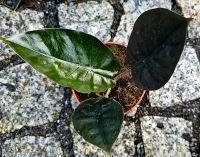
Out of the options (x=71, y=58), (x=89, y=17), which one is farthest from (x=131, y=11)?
(x=71, y=58)

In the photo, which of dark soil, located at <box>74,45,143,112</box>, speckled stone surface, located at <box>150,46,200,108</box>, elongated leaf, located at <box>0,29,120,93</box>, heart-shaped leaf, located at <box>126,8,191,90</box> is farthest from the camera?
speckled stone surface, located at <box>150,46,200,108</box>

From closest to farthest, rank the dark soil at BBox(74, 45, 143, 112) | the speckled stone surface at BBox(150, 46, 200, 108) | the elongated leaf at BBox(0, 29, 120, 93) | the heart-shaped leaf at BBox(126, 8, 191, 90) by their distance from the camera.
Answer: the heart-shaped leaf at BBox(126, 8, 191, 90)
the elongated leaf at BBox(0, 29, 120, 93)
the dark soil at BBox(74, 45, 143, 112)
the speckled stone surface at BBox(150, 46, 200, 108)

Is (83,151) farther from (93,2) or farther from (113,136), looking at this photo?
(93,2)

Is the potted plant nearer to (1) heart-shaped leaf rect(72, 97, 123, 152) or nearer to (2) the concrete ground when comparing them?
(1) heart-shaped leaf rect(72, 97, 123, 152)

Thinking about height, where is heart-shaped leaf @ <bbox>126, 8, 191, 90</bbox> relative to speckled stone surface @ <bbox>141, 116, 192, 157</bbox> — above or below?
above

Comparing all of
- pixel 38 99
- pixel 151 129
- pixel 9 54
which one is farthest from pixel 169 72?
pixel 9 54

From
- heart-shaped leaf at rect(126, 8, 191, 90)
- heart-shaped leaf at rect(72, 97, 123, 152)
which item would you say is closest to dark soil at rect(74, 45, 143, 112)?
heart-shaped leaf at rect(72, 97, 123, 152)

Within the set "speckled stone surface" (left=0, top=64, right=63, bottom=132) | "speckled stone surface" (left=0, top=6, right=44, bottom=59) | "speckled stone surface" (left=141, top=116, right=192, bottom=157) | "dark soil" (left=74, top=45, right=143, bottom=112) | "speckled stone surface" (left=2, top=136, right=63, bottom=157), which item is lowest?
"speckled stone surface" (left=2, top=136, right=63, bottom=157)
